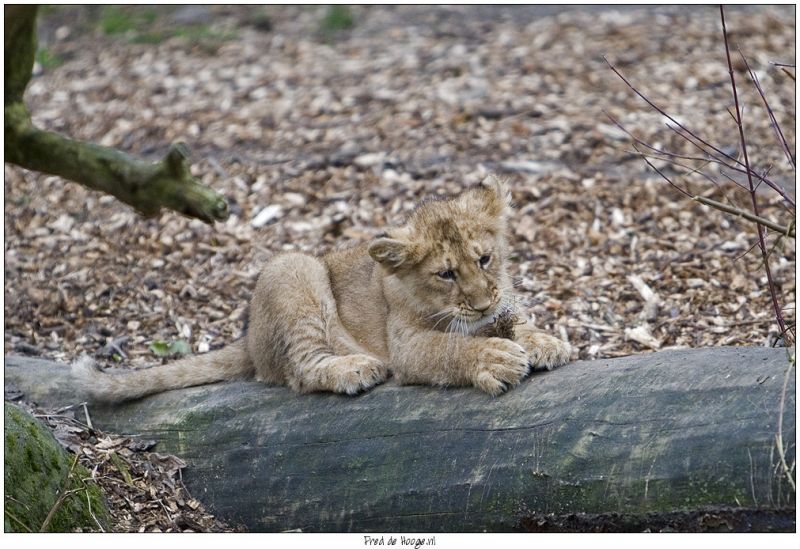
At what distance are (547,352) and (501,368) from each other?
0.31 meters

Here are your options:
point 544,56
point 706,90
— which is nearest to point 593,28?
point 544,56

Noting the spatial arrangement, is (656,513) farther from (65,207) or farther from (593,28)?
(593,28)

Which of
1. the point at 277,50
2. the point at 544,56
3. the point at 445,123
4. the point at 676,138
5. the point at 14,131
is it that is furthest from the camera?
the point at 277,50

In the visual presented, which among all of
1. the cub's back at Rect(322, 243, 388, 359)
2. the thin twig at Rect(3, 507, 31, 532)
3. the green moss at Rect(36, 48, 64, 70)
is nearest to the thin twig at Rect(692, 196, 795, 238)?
the cub's back at Rect(322, 243, 388, 359)

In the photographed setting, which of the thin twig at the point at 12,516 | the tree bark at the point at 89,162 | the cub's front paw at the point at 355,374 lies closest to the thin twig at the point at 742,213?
the cub's front paw at the point at 355,374

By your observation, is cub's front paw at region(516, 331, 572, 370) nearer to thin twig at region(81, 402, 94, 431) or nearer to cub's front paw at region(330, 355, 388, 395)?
cub's front paw at region(330, 355, 388, 395)

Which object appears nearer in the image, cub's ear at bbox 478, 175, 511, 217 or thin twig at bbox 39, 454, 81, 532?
thin twig at bbox 39, 454, 81, 532

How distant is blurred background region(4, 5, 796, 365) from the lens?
834 cm

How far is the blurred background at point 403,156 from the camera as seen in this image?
8.34m

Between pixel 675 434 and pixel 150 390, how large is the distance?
359 centimetres

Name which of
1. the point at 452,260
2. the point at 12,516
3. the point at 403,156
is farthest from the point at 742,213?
the point at 403,156

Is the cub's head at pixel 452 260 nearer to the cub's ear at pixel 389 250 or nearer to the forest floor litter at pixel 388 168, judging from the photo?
the cub's ear at pixel 389 250

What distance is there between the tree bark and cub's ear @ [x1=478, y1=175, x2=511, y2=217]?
66.1 inches

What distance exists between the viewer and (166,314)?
8.66 m
